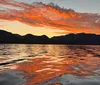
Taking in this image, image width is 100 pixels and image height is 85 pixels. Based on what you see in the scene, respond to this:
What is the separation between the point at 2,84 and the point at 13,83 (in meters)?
1.10

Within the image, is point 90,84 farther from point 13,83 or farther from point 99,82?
point 13,83

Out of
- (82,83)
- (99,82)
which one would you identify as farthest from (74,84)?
(99,82)

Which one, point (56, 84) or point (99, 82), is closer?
point (56, 84)

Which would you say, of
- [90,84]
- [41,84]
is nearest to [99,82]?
[90,84]

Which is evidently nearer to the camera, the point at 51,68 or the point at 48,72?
the point at 48,72

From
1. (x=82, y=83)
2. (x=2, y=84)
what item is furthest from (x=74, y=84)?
(x=2, y=84)

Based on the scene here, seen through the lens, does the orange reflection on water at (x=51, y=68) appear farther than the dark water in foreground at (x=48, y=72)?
Yes

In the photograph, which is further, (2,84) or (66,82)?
(66,82)

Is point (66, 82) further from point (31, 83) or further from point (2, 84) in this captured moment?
point (2, 84)

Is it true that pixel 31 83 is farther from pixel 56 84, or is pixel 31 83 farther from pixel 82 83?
pixel 82 83

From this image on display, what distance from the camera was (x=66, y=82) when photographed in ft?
59.2

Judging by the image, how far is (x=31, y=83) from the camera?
17188 mm

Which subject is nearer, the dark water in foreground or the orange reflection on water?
the dark water in foreground

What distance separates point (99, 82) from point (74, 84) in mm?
2596
